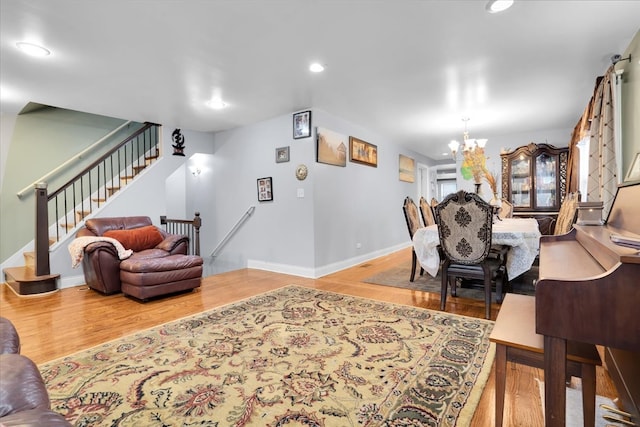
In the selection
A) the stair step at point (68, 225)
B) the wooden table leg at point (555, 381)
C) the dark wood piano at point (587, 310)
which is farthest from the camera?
the stair step at point (68, 225)

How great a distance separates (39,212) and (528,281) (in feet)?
20.6

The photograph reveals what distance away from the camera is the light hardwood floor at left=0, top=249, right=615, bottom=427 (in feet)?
5.30

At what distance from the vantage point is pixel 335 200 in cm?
477

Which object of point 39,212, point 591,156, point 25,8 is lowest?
point 39,212

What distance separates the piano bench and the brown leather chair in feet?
10.8

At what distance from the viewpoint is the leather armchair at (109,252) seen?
11.6ft

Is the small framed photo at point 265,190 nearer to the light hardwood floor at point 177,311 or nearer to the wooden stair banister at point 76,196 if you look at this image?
the light hardwood floor at point 177,311

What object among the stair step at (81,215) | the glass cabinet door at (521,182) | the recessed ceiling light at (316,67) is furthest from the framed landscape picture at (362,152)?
the stair step at (81,215)

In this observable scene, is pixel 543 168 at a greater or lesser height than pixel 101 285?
greater

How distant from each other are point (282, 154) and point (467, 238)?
9.49 feet

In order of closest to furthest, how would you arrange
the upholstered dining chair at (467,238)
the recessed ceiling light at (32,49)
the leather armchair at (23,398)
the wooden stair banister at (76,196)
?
the leather armchair at (23,398) < the recessed ceiling light at (32,49) < the upholstered dining chair at (467,238) < the wooden stair banister at (76,196)

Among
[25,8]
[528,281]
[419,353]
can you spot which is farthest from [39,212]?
[528,281]

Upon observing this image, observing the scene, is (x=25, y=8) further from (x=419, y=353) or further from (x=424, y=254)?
(x=424, y=254)

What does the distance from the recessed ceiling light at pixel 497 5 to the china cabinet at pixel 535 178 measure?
437 centimetres
